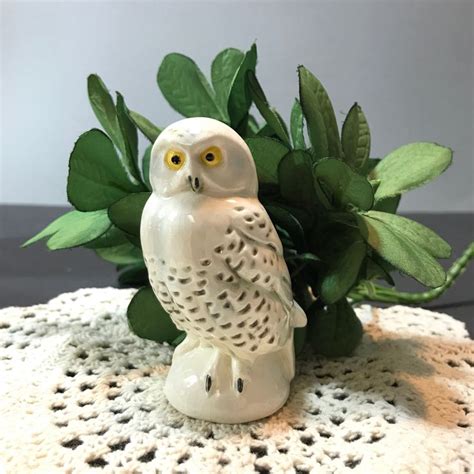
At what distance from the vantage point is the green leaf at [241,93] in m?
0.58

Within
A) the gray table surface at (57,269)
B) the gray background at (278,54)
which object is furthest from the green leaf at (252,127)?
the gray background at (278,54)

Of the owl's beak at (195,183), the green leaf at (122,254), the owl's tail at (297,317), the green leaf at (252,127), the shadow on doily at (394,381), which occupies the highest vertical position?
the green leaf at (252,127)

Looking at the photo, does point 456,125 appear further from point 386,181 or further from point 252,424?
point 252,424

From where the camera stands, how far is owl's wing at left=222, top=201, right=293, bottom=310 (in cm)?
47

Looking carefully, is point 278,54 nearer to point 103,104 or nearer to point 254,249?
point 103,104

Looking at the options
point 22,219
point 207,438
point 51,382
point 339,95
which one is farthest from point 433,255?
point 22,219

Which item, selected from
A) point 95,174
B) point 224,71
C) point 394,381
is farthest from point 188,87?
point 394,381

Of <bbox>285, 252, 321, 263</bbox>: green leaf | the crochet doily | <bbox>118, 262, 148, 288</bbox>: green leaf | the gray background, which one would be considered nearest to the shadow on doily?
the crochet doily

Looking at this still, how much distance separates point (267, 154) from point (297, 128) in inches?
2.1

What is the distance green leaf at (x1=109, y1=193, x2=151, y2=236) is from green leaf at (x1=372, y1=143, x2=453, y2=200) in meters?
0.21

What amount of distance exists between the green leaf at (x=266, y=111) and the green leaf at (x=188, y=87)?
8 cm

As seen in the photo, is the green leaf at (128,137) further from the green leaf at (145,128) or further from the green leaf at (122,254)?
the green leaf at (122,254)

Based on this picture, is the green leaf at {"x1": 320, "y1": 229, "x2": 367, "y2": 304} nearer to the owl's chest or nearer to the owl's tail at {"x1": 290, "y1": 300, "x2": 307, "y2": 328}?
the owl's tail at {"x1": 290, "y1": 300, "x2": 307, "y2": 328}

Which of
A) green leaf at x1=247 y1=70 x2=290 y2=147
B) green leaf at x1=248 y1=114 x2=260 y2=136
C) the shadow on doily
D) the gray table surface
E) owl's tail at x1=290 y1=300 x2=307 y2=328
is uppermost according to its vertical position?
green leaf at x1=247 y1=70 x2=290 y2=147
